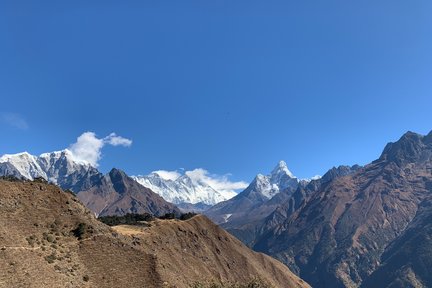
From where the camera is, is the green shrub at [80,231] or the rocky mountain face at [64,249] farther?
the green shrub at [80,231]

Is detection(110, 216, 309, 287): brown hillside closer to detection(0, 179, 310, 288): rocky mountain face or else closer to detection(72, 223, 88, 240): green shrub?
detection(0, 179, 310, 288): rocky mountain face

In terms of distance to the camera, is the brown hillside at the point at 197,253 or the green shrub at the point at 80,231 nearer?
the green shrub at the point at 80,231

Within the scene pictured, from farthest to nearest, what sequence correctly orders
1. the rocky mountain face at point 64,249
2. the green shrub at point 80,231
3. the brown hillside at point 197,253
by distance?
the brown hillside at point 197,253 → the green shrub at point 80,231 → the rocky mountain face at point 64,249

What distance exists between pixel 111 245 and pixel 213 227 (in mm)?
92187

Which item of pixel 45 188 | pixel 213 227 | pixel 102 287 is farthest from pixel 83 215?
pixel 213 227

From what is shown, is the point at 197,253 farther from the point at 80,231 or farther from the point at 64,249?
the point at 64,249

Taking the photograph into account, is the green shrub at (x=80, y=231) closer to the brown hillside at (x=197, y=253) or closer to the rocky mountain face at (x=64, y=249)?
the rocky mountain face at (x=64, y=249)

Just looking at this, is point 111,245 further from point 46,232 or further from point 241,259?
point 241,259

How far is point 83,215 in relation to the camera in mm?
99688

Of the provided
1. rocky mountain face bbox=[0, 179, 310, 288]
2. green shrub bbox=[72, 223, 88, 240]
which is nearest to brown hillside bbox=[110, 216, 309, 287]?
rocky mountain face bbox=[0, 179, 310, 288]

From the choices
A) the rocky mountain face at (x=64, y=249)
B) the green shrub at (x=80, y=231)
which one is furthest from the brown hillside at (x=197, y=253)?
the green shrub at (x=80, y=231)

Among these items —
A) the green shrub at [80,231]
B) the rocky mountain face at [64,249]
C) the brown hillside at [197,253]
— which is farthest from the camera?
→ the brown hillside at [197,253]

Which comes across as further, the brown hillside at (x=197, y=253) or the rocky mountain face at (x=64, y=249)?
the brown hillside at (x=197, y=253)

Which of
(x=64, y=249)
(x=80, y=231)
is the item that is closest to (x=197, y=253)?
(x=80, y=231)
